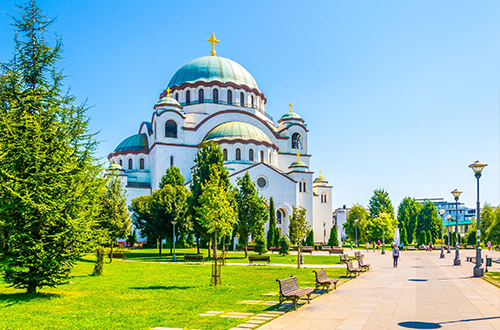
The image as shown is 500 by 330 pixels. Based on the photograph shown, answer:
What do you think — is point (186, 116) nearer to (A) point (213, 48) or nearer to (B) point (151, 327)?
(A) point (213, 48)

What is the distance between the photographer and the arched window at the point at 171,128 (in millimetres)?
54000

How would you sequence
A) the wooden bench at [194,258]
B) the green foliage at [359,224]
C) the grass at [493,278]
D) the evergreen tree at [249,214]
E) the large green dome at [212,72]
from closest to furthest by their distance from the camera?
the grass at [493,278] < the wooden bench at [194,258] < the evergreen tree at [249,214] < the large green dome at [212,72] < the green foliage at [359,224]

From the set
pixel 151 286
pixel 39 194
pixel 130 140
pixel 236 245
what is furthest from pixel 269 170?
pixel 39 194

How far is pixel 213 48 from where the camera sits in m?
64.6

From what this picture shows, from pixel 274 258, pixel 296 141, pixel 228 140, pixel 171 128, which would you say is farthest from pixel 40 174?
pixel 296 141

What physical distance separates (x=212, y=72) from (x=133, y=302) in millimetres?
48978

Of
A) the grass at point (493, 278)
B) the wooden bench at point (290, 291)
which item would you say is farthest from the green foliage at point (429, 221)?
the wooden bench at point (290, 291)

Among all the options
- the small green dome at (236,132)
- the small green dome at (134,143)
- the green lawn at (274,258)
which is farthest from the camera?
the small green dome at (134,143)

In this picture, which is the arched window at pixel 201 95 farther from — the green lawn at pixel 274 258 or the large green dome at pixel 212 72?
the green lawn at pixel 274 258

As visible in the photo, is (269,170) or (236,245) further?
(269,170)

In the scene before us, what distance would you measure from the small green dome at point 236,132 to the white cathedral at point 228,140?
12 cm

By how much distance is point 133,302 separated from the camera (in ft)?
39.9

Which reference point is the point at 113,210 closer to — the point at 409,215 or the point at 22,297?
the point at 22,297

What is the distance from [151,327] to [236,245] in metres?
A: 34.5
